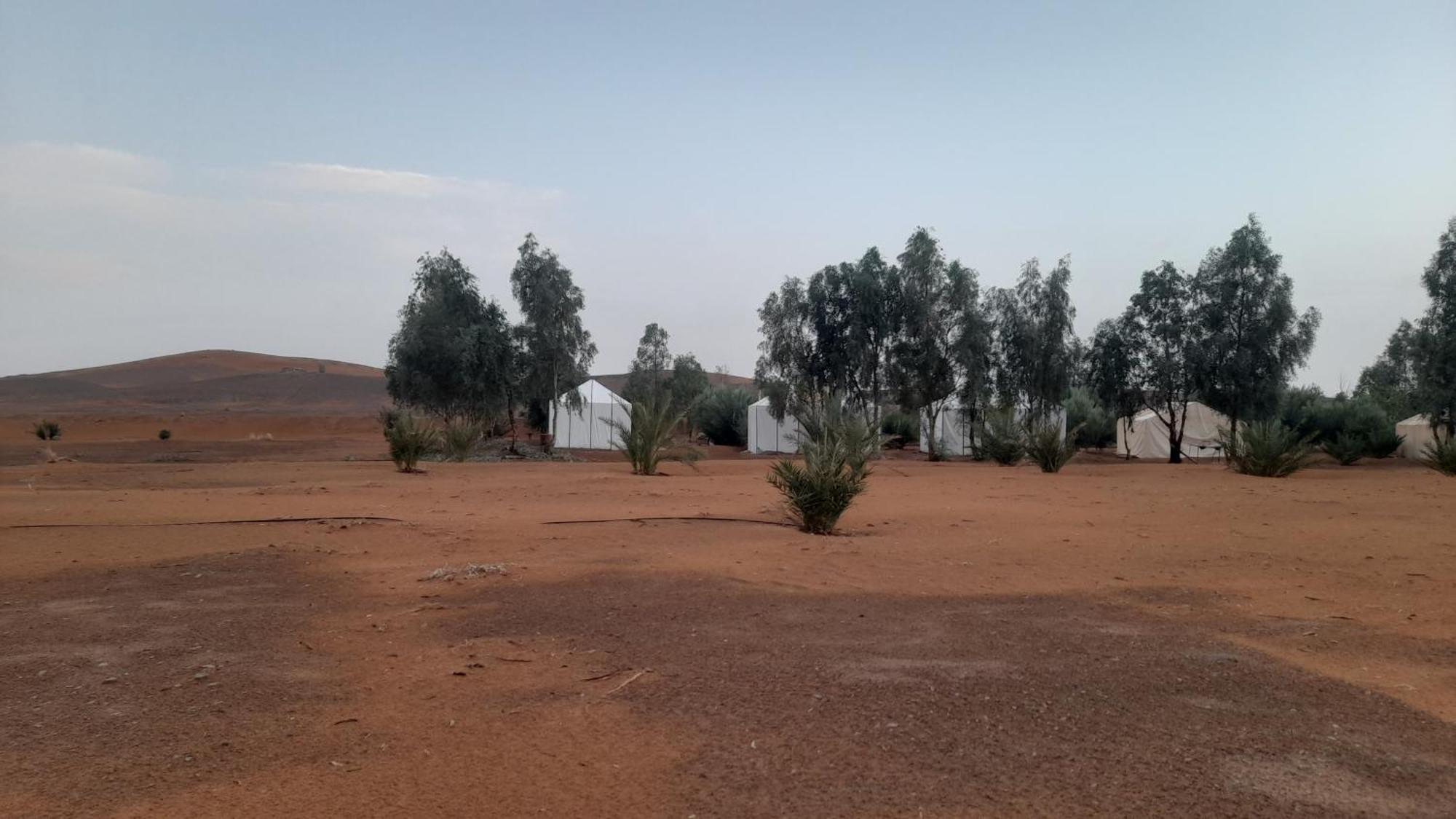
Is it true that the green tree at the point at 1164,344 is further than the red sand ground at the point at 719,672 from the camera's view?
Yes

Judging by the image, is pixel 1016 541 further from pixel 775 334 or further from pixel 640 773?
pixel 775 334

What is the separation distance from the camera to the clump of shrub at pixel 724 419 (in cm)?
4825

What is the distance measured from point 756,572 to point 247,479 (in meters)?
13.8

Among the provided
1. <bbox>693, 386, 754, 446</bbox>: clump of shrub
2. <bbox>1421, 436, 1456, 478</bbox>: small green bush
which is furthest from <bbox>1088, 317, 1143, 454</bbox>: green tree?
<bbox>693, 386, 754, 446</bbox>: clump of shrub

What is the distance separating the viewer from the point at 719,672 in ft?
16.9

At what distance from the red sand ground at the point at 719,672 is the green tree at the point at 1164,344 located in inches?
888

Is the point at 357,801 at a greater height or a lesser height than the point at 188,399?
lesser

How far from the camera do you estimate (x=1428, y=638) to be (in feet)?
20.2

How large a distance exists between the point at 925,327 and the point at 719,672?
29.8 metres

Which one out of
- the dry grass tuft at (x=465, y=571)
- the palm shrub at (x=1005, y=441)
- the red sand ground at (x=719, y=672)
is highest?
the palm shrub at (x=1005, y=441)

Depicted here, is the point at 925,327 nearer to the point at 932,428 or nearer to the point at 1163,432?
the point at 932,428

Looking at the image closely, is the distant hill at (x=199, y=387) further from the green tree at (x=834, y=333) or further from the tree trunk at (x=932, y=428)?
the tree trunk at (x=932, y=428)

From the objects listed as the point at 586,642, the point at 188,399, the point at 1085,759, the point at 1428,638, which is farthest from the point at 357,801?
the point at 188,399

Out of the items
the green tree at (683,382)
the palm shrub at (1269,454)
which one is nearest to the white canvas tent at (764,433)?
the green tree at (683,382)
